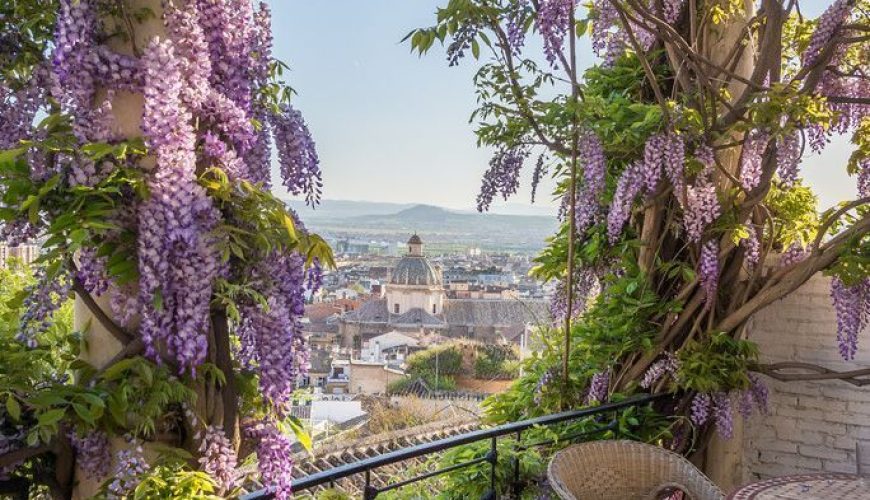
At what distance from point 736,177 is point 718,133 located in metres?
0.27

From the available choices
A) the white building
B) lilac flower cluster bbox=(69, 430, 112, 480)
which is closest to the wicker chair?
lilac flower cluster bbox=(69, 430, 112, 480)

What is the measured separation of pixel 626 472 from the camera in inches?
90.3

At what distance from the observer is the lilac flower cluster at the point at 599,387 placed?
117 inches

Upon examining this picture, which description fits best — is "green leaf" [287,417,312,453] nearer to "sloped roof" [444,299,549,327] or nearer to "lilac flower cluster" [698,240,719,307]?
"lilac flower cluster" [698,240,719,307]

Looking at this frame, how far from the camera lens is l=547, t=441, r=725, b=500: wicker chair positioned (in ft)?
7.17

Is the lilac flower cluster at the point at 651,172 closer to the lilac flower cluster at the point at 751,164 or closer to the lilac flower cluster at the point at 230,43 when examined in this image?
the lilac flower cluster at the point at 751,164

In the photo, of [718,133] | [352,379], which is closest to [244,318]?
[718,133]

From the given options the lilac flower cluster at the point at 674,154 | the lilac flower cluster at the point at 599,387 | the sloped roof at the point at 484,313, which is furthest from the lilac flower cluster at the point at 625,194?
the sloped roof at the point at 484,313

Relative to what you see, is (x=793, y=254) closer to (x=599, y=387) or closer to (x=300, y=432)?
(x=599, y=387)

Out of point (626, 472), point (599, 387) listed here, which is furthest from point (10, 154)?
point (599, 387)

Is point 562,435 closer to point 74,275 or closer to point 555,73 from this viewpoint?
point 555,73

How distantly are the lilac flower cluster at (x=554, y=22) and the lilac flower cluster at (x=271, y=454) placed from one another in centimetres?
159

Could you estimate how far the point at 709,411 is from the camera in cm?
294

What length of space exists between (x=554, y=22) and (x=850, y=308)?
5.01ft
